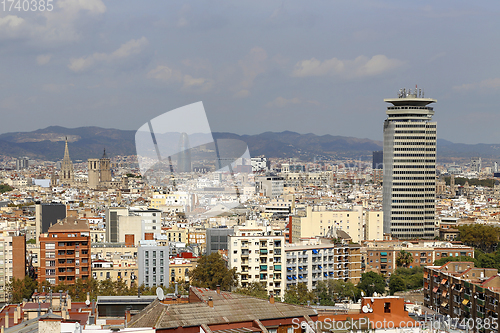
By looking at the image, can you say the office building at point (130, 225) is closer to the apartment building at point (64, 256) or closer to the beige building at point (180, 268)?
the beige building at point (180, 268)

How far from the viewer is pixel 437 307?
46.1 feet

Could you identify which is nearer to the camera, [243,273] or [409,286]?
[243,273]

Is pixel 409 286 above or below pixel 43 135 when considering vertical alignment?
below

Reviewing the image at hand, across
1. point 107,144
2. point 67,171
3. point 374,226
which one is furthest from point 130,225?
point 67,171

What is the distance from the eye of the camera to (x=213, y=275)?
16578 millimetres

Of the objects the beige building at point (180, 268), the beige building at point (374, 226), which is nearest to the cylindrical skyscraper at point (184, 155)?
the beige building at point (180, 268)

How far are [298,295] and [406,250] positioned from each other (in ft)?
31.0

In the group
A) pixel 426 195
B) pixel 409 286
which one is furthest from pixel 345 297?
pixel 426 195

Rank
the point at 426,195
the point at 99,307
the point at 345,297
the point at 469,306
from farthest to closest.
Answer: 1. the point at 426,195
2. the point at 345,297
3. the point at 469,306
4. the point at 99,307

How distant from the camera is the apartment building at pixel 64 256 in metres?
16.4

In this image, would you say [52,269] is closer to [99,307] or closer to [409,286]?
[99,307]

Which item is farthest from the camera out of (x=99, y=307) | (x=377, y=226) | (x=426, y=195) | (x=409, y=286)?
(x=426, y=195)

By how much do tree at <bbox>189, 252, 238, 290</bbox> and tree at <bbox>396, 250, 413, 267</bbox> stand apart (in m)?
8.49

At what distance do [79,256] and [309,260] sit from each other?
6027 mm
